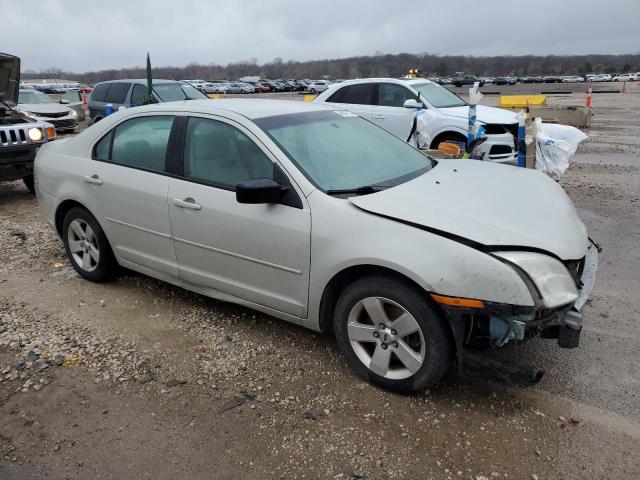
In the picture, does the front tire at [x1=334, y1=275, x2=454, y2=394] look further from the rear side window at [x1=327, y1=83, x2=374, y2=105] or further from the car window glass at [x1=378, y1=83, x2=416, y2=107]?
the rear side window at [x1=327, y1=83, x2=374, y2=105]

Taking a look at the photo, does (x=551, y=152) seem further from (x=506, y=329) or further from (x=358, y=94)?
(x=506, y=329)

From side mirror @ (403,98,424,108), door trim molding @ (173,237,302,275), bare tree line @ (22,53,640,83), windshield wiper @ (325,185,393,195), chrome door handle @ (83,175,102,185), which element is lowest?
door trim molding @ (173,237,302,275)

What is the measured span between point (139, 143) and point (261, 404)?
2308 mm

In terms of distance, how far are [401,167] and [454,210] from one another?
0.92 meters

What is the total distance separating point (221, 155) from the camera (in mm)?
3656

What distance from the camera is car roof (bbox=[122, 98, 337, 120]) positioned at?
3.76 meters

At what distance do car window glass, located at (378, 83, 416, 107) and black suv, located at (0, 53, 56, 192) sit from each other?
561 centimetres

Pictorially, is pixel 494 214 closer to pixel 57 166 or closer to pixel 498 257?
pixel 498 257

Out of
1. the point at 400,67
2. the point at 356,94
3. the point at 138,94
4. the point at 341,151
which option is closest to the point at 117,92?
the point at 138,94

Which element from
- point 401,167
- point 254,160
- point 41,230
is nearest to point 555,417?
point 401,167

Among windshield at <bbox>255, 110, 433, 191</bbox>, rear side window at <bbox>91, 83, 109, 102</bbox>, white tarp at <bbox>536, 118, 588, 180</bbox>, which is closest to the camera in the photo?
windshield at <bbox>255, 110, 433, 191</bbox>

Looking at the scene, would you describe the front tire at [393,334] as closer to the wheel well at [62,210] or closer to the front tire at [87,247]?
the front tire at [87,247]

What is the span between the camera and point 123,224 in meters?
4.18

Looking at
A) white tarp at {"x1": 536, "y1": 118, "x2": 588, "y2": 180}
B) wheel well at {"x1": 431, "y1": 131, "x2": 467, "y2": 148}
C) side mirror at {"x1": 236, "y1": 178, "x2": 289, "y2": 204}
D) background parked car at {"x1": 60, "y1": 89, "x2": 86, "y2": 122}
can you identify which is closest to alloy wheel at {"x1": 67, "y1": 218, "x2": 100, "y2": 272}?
side mirror at {"x1": 236, "y1": 178, "x2": 289, "y2": 204}
